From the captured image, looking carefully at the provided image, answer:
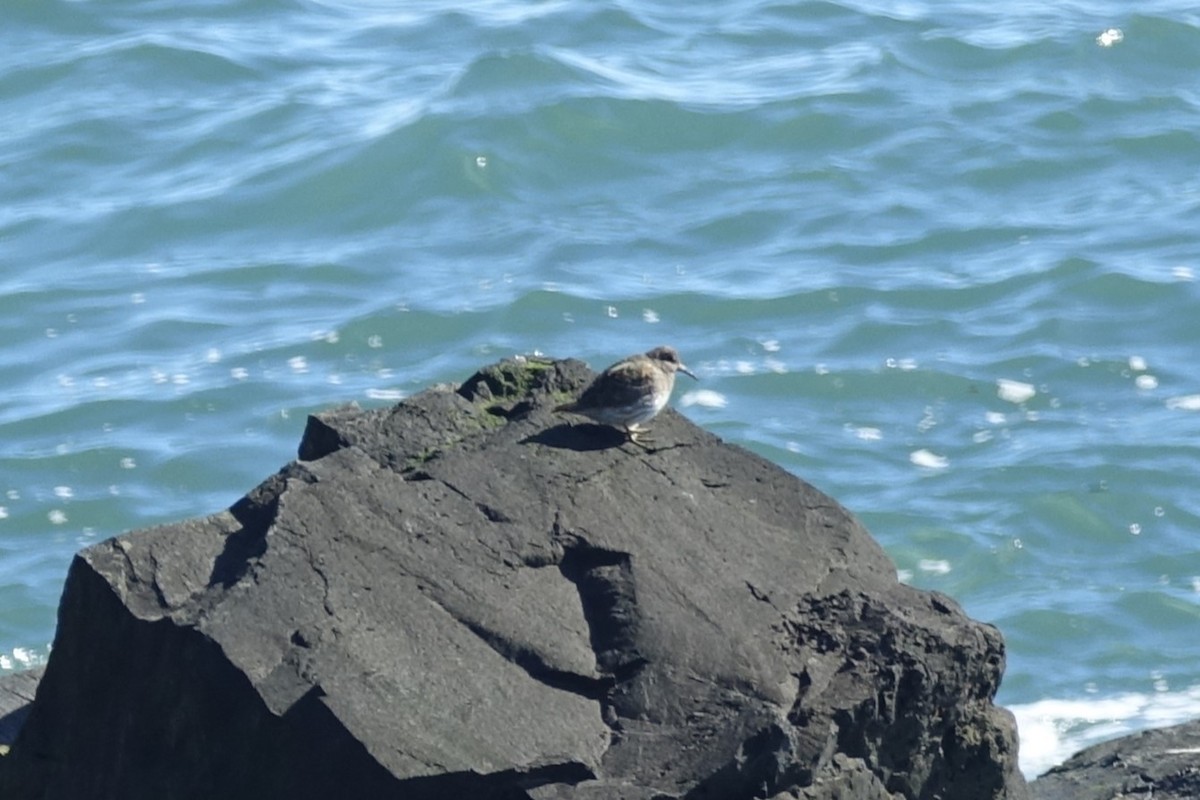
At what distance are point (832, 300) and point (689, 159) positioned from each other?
2895 millimetres

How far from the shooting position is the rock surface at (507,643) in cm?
464

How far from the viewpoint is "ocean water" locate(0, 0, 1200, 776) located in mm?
10773

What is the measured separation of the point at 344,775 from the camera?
4.57 m

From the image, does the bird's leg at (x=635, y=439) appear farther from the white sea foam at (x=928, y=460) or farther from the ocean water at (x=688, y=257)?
the white sea foam at (x=928, y=460)

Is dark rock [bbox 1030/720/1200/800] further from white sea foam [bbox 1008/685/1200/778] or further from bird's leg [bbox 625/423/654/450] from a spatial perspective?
bird's leg [bbox 625/423/654/450]

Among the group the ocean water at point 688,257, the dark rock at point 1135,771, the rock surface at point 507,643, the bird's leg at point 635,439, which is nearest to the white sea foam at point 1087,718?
the ocean water at point 688,257

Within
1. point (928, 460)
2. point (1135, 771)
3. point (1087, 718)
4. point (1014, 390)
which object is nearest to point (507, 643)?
point (1135, 771)

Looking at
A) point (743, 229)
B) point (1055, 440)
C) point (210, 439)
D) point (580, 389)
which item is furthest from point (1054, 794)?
point (743, 229)

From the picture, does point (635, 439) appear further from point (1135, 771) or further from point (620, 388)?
point (1135, 771)

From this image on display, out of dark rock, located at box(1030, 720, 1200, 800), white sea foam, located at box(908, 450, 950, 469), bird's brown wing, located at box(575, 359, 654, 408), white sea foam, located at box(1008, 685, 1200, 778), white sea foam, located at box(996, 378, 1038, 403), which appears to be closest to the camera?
bird's brown wing, located at box(575, 359, 654, 408)

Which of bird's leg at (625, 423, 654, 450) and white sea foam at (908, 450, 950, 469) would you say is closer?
bird's leg at (625, 423, 654, 450)

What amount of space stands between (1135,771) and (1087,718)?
2.49 metres

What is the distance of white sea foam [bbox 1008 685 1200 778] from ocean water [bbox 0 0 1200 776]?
0.08ft

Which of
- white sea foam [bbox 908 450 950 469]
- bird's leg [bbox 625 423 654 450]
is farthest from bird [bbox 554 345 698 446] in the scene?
white sea foam [bbox 908 450 950 469]
